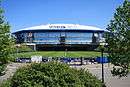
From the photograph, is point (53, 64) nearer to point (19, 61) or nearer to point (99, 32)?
point (19, 61)

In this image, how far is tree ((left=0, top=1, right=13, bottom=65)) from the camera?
24.2 metres

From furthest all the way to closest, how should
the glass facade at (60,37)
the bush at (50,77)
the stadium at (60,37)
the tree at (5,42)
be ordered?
the glass facade at (60,37)
the stadium at (60,37)
the tree at (5,42)
the bush at (50,77)

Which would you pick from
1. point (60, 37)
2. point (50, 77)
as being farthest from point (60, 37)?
point (50, 77)

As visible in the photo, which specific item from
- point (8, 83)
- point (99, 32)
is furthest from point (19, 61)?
point (99, 32)

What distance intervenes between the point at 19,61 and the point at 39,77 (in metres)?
73.8

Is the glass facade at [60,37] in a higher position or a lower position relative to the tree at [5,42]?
lower

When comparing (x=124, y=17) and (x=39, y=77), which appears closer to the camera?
(x=39, y=77)

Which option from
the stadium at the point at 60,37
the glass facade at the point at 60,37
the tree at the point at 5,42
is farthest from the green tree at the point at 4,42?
the glass facade at the point at 60,37

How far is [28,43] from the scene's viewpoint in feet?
571

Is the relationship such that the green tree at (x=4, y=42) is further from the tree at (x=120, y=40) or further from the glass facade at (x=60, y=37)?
the glass facade at (x=60, y=37)

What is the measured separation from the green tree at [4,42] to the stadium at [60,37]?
13964 cm

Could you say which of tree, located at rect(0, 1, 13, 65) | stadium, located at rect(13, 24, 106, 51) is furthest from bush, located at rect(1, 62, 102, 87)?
stadium, located at rect(13, 24, 106, 51)

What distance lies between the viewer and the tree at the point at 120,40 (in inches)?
1014

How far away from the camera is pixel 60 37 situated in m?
173
